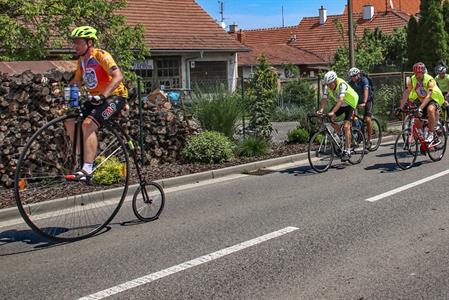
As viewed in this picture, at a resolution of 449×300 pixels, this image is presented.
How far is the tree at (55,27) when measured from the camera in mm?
13055

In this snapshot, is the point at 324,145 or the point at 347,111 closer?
the point at 324,145

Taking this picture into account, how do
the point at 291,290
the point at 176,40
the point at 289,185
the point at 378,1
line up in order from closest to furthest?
the point at 291,290, the point at 289,185, the point at 176,40, the point at 378,1

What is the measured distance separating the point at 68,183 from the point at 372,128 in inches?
343

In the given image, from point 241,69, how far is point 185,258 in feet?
98.6

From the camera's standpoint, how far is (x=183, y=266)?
5.41 meters

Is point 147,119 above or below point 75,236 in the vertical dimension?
above

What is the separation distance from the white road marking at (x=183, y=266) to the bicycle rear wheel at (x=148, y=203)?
5.22ft

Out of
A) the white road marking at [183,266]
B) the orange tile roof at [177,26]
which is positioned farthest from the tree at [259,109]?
the orange tile roof at [177,26]

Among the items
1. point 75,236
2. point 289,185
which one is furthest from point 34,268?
point 289,185

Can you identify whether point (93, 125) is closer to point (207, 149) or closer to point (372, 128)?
point (207, 149)

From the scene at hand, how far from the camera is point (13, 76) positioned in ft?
32.2

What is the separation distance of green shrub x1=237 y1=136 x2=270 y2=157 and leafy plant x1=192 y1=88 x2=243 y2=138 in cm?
46

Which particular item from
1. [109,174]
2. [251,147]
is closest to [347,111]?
[251,147]

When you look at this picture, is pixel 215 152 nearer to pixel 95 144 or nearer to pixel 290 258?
pixel 95 144
